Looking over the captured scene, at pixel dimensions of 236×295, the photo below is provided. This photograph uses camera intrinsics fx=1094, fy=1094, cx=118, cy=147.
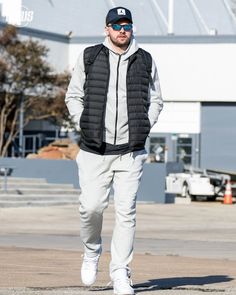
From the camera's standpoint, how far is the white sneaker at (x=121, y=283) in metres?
7.66

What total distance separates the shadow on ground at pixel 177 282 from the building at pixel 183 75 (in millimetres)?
34348

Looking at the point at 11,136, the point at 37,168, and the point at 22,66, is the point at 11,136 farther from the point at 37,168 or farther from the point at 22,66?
the point at 37,168

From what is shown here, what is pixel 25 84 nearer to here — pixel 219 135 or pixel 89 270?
pixel 219 135

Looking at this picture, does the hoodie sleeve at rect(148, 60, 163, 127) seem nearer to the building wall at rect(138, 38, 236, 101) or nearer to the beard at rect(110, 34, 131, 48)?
the beard at rect(110, 34, 131, 48)

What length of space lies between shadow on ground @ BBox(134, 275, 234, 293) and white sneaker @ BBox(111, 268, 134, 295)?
0.41 metres

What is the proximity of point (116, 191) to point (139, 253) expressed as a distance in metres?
5.73

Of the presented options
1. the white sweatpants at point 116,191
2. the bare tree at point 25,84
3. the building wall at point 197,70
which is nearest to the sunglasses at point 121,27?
the white sweatpants at point 116,191

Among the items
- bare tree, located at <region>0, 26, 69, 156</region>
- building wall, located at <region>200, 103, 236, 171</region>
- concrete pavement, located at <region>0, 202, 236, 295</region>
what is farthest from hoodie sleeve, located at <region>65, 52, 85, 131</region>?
building wall, located at <region>200, 103, 236, 171</region>

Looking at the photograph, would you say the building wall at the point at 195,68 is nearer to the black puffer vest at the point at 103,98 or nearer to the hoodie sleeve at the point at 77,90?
the hoodie sleeve at the point at 77,90

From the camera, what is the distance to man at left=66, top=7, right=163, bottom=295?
7.90 m

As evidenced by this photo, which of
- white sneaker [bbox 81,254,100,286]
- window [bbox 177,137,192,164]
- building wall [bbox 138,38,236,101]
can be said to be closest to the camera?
white sneaker [bbox 81,254,100,286]

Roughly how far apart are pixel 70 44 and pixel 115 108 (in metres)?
38.5

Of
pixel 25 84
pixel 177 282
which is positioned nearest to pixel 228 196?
pixel 25 84

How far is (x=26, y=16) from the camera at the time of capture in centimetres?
4684
